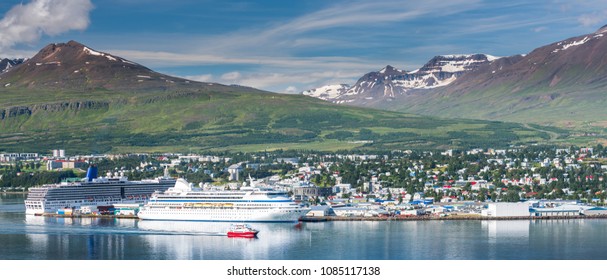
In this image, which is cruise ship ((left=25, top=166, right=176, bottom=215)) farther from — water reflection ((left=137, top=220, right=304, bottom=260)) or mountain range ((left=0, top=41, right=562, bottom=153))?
mountain range ((left=0, top=41, right=562, bottom=153))

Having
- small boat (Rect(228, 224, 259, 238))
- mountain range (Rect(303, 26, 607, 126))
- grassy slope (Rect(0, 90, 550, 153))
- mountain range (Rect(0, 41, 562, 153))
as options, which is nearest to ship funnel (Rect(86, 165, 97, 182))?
small boat (Rect(228, 224, 259, 238))

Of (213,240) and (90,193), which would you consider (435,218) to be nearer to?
(213,240)

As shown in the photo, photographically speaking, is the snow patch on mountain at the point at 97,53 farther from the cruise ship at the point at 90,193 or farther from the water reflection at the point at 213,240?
the water reflection at the point at 213,240

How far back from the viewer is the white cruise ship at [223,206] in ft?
125

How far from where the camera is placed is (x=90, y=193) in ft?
157

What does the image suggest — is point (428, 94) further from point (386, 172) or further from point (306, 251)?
point (306, 251)

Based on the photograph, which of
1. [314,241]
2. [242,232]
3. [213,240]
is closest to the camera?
[314,241]

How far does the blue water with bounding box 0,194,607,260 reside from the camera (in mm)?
27414

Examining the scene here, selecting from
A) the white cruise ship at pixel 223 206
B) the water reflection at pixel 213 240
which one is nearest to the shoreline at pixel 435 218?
the white cruise ship at pixel 223 206

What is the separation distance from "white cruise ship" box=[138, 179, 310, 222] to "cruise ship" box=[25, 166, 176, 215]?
4603mm

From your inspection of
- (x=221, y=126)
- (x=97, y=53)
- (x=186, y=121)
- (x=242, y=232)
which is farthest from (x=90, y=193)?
(x=97, y=53)

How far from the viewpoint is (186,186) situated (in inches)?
1618

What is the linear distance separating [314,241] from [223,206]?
29.9ft

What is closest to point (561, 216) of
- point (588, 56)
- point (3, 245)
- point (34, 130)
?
point (3, 245)
